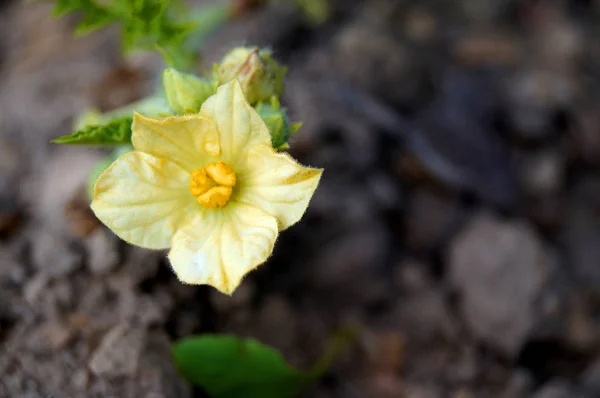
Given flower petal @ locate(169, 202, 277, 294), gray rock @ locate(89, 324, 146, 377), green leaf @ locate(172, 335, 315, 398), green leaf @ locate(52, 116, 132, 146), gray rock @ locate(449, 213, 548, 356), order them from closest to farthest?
flower petal @ locate(169, 202, 277, 294) → green leaf @ locate(52, 116, 132, 146) → gray rock @ locate(89, 324, 146, 377) → green leaf @ locate(172, 335, 315, 398) → gray rock @ locate(449, 213, 548, 356)

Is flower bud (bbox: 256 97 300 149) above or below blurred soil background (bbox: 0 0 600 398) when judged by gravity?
above

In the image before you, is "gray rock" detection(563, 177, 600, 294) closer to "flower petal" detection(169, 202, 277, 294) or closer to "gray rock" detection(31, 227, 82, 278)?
"flower petal" detection(169, 202, 277, 294)

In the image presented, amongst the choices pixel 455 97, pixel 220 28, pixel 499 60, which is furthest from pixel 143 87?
pixel 499 60

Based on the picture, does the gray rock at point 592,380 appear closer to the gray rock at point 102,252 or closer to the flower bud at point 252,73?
the flower bud at point 252,73

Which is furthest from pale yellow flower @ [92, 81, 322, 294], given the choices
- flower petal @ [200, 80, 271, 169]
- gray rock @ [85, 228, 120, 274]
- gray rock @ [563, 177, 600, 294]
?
gray rock @ [563, 177, 600, 294]

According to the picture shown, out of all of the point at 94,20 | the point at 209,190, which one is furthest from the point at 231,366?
the point at 94,20

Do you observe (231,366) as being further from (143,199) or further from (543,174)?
(543,174)

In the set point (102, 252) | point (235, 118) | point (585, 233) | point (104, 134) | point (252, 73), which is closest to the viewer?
point (235, 118)

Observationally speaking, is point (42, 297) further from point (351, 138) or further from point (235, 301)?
point (351, 138)
